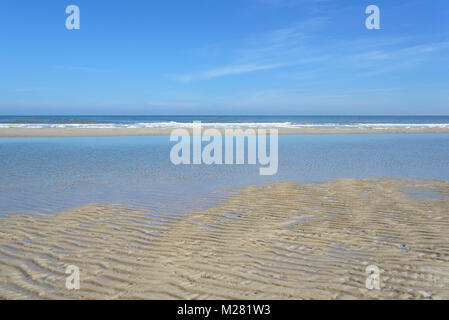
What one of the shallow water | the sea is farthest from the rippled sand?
the shallow water

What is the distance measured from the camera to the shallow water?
7262 mm

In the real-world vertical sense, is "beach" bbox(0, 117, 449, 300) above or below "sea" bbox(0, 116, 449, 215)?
below

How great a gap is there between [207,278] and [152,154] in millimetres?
11711

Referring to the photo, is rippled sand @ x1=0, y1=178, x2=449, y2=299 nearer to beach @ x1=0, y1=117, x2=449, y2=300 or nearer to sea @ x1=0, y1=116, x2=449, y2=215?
beach @ x1=0, y1=117, x2=449, y2=300

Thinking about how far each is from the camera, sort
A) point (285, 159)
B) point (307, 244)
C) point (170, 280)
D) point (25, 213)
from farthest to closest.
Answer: point (285, 159)
point (25, 213)
point (307, 244)
point (170, 280)

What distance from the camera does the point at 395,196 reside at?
7.68m

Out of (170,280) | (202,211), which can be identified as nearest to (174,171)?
(202,211)

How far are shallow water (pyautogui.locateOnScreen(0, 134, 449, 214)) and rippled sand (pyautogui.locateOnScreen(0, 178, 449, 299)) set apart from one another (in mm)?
866

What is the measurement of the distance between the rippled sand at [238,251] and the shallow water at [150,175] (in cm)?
87

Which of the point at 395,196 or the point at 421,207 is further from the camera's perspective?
the point at 395,196
